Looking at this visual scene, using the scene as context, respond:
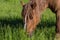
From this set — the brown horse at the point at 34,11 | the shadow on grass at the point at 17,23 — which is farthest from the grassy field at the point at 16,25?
the brown horse at the point at 34,11

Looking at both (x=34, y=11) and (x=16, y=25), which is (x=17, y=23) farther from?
(x=34, y=11)

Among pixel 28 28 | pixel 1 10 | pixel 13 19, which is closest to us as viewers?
pixel 28 28

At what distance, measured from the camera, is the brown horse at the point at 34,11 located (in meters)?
5.31

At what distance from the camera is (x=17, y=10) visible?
30.8ft

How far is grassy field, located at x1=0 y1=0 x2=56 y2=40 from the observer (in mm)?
5621

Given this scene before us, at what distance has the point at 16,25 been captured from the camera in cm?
694

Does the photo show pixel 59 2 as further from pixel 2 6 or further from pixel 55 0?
pixel 2 6

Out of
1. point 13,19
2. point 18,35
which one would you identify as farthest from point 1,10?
point 18,35

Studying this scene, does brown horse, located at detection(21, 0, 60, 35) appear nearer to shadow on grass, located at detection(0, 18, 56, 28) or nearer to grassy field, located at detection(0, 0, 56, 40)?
grassy field, located at detection(0, 0, 56, 40)

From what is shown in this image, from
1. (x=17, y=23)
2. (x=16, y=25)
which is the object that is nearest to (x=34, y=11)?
(x=16, y=25)

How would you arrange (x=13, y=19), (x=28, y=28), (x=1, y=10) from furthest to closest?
(x=1, y=10) → (x=13, y=19) → (x=28, y=28)

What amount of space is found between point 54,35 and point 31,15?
78cm

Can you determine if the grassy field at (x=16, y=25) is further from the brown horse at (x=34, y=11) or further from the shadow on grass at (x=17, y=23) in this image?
the brown horse at (x=34, y=11)

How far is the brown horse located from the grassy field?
0.23 m
